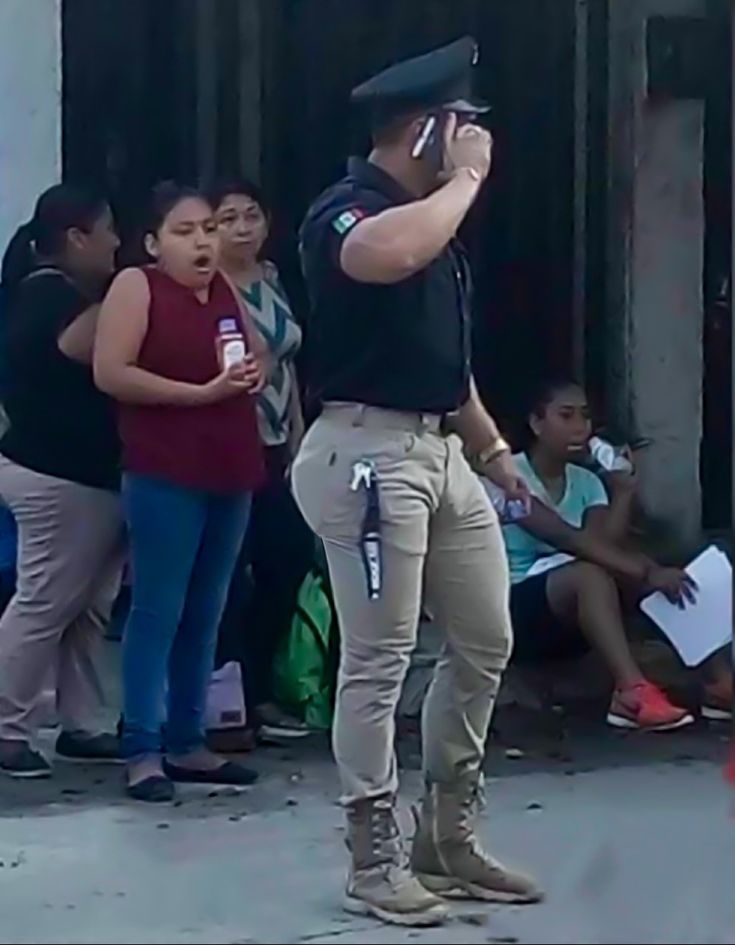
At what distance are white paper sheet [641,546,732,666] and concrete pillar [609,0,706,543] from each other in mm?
806

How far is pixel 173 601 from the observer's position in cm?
635

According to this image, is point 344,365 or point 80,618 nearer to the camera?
point 344,365

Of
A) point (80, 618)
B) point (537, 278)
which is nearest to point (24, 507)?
point (80, 618)

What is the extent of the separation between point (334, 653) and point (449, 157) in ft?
7.91

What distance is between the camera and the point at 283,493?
7117 millimetres

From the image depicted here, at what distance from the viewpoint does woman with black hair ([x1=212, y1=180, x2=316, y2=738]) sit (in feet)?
22.7

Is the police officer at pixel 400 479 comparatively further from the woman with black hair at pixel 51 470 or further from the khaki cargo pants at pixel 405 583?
the woman with black hair at pixel 51 470

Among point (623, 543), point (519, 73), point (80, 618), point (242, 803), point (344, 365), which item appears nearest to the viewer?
point (344, 365)

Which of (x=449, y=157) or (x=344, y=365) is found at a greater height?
(x=449, y=157)

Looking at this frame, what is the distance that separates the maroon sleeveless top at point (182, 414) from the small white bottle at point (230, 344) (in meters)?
0.03

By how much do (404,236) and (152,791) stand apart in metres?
2.08

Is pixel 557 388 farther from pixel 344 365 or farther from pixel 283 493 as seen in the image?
pixel 344 365

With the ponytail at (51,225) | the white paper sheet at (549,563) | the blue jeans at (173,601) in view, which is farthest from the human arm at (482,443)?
the white paper sheet at (549,563)

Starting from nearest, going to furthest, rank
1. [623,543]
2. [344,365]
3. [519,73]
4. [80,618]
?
[344,365] < [80,618] < [623,543] < [519,73]
